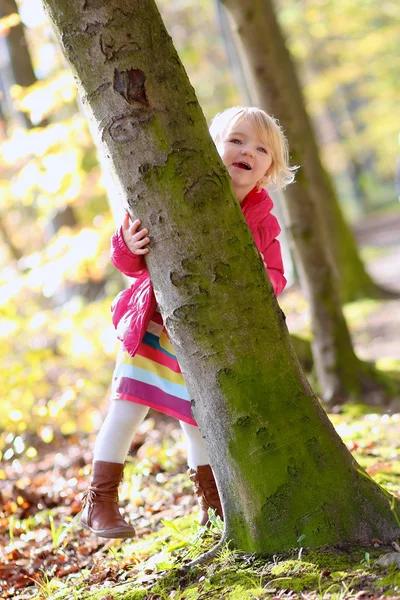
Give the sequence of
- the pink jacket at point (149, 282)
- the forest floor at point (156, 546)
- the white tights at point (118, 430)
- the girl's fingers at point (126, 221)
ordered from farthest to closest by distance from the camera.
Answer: the white tights at point (118, 430) < the pink jacket at point (149, 282) < the girl's fingers at point (126, 221) < the forest floor at point (156, 546)

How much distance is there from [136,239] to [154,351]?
2.12 ft

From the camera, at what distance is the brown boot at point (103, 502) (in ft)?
8.52

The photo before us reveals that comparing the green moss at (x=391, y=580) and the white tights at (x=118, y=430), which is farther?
the white tights at (x=118, y=430)

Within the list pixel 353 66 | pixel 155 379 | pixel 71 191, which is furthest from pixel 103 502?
pixel 353 66

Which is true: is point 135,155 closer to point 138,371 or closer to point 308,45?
point 138,371

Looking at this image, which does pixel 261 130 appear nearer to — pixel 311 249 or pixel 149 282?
pixel 149 282

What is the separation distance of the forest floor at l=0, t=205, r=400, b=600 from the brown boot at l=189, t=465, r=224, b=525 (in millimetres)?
A: 108

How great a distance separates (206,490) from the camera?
9.32 feet

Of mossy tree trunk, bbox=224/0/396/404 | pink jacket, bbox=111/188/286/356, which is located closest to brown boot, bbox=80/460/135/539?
pink jacket, bbox=111/188/286/356

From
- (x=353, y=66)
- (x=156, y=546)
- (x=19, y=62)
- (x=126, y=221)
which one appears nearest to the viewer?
(x=126, y=221)

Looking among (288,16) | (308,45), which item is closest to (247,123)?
(288,16)

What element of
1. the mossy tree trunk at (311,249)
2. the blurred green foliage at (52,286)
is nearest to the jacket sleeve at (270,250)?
the mossy tree trunk at (311,249)

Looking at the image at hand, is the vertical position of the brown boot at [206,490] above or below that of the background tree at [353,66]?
below

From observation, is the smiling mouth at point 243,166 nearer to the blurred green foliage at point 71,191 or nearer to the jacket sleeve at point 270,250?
the jacket sleeve at point 270,250
